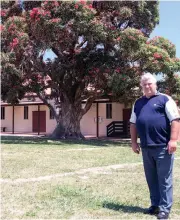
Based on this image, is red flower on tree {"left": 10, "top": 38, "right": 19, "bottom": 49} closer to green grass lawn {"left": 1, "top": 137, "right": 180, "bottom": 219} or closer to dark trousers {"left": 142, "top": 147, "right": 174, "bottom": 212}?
green grass lawn {"left": 1, "top": 137, "right": 180, "bottom": 219}

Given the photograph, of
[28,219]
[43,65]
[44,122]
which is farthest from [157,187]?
[44,122]

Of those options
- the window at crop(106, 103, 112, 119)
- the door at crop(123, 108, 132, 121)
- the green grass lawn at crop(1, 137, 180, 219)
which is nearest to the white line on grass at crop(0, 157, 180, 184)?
the green grass lawn at crop(1, 137, 180, 219)

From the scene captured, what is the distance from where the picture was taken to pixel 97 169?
959cm

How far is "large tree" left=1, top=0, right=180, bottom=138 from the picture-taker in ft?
56.3

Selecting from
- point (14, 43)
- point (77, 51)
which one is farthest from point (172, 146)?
point (77, 51)

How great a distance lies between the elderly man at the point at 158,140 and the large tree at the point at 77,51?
467 inches

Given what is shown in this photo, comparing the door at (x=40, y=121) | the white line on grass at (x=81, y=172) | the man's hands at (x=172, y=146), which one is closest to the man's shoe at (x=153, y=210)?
the man's hands at (x=172, y=146)

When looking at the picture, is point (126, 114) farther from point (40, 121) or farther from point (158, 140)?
point (158, 140)

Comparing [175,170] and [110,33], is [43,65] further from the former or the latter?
[175,170]

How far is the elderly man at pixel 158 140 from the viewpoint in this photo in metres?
5.05

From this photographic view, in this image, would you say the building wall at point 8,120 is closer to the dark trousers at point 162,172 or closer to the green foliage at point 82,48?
the green foliage at point 82,48

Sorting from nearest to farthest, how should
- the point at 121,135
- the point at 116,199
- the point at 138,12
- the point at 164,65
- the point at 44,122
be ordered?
the point at 116,199 → the point at 164,65 → the point at 138,12 → the point at 121,135 → the point at 44,122

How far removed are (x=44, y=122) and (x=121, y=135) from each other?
29.8 ft

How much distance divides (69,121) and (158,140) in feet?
56.3
